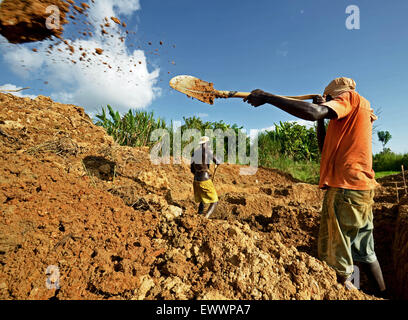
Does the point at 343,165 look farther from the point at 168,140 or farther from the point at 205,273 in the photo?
the point at 168,140

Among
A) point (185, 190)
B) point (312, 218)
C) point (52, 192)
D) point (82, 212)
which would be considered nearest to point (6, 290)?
point (82, 212)

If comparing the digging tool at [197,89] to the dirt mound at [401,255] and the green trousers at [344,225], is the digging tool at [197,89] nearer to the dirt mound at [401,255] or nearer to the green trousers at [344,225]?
the green trousers at [344,225]

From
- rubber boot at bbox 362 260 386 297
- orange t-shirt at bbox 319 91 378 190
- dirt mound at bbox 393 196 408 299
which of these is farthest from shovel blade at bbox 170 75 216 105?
dirt mound at bbox 393 196 408 299

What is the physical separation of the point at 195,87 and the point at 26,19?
216 centimetres

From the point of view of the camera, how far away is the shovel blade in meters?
2.61

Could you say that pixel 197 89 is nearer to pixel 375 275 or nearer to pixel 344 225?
pixel 344 225

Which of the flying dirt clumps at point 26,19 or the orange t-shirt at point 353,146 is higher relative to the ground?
the flying dirt clumps at point 26,19

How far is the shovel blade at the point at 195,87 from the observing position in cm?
261

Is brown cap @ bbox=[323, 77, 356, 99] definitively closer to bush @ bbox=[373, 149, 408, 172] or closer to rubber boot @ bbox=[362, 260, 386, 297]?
rubber boot @ bbox=[362, 260, 386, 297]

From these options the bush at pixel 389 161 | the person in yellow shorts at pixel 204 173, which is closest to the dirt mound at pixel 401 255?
the person in yellow shorts at pixel 204 173

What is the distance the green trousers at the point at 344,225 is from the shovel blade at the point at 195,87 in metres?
1.67

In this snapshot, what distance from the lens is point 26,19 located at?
2.53m

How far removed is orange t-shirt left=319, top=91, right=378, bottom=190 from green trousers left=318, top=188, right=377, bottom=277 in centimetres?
8
